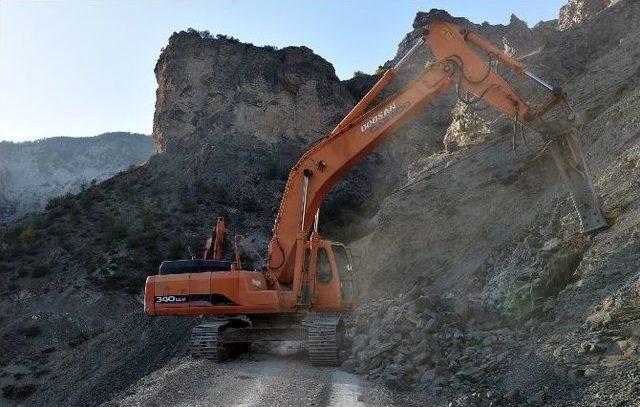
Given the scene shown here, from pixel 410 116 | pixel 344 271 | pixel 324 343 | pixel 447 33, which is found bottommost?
pixel 324 343

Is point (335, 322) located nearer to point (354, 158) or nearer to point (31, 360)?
point (354, 158)

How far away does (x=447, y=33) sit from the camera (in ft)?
37.8

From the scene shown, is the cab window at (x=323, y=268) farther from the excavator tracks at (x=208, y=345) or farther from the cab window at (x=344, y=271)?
the excavator tracks at (x=208, y=345)

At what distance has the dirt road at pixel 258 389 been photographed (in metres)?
8.34

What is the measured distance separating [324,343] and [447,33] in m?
6.56

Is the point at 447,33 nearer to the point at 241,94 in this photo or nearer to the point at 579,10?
the point at 579,10

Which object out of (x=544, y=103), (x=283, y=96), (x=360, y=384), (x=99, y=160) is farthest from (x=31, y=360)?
(x=99, y=160)

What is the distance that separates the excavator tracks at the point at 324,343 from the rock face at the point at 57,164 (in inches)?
3131

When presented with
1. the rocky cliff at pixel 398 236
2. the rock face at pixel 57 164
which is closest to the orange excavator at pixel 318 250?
the rocky cliff at pixel 398 236

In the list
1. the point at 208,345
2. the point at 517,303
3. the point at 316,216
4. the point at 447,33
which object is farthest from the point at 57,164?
the point at 517,303

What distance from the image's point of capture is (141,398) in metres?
8.58

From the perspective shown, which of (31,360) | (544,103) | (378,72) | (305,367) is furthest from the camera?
(378,72)

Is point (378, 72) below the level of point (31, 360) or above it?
above

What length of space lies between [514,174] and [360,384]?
13.0 m
